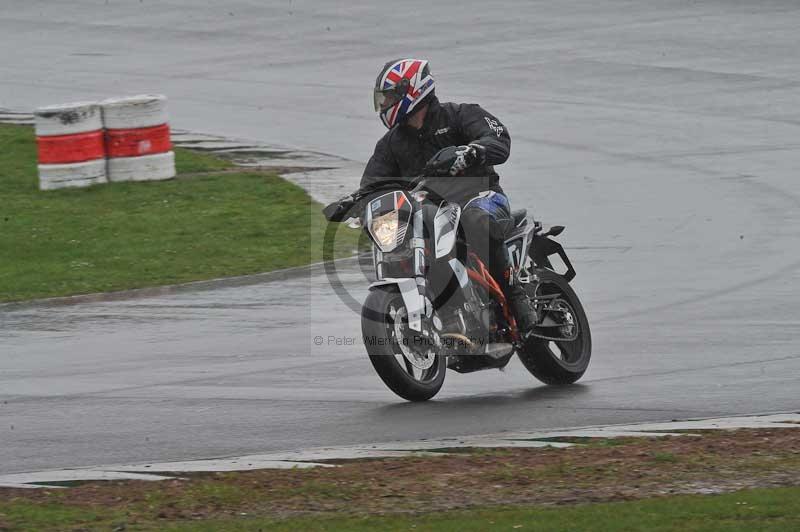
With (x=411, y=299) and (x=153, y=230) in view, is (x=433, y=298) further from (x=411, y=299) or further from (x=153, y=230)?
(x=153, y=230)

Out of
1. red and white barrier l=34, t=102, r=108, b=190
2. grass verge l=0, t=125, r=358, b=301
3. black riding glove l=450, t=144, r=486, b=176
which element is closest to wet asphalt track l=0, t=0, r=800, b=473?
grass verge l=0, t=125, r=358, b=301

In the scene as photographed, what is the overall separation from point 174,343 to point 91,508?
14.5 feet

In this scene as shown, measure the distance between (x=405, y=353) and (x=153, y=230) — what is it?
296 inches

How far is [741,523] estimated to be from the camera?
20.1ft

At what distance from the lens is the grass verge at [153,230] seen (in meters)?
14.0

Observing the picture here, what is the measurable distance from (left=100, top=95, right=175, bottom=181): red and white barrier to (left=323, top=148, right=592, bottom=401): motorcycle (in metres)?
9.37

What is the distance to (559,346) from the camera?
387 inches

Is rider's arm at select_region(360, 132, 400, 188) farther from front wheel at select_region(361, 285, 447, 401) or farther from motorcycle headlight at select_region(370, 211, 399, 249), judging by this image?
front wheel at select_region(361, 285, 447, 401)

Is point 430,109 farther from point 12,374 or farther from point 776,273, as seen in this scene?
point 776,273

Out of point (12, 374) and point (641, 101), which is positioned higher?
point (641, 101)

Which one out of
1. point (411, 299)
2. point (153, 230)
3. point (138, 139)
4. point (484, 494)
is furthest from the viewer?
point (138, 139)

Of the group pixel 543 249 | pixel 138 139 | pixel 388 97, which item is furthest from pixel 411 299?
pixel 138 139

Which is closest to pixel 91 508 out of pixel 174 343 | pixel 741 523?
pixel 741 523

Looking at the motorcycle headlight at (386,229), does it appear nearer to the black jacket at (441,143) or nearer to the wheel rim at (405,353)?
the wheel rim at (405,353)
